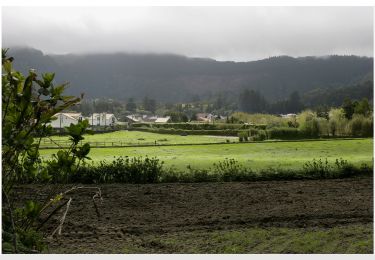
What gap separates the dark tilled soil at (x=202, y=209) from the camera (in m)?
6.65

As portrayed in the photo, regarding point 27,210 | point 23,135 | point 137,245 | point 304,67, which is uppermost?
point 304,67

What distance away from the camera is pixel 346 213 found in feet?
25.2

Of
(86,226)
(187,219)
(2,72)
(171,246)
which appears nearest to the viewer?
(2,72)

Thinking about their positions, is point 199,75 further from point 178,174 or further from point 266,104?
point 178,174

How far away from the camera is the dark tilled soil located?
665 cm

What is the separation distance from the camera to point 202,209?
8266 mm

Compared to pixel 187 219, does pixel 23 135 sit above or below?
above

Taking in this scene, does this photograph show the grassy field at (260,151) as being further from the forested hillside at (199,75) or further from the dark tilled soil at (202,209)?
the forested hillside at (199,75)

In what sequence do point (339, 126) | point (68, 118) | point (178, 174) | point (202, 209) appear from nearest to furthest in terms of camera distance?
1. point (202, 209)
2. point (178, 174)
3. point (68, 118)
4. point (339, 126)

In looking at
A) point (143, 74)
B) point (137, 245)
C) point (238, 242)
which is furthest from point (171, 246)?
point (143, 74)

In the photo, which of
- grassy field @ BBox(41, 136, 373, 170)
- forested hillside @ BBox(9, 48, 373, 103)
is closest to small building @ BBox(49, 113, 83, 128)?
grassy field @ BBox(41, 136, 373, 170)

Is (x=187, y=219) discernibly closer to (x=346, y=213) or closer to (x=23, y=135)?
(x=346, y=213)

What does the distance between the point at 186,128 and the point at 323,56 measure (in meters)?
42.9

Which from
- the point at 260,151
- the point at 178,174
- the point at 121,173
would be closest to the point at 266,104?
the point at 260,151
